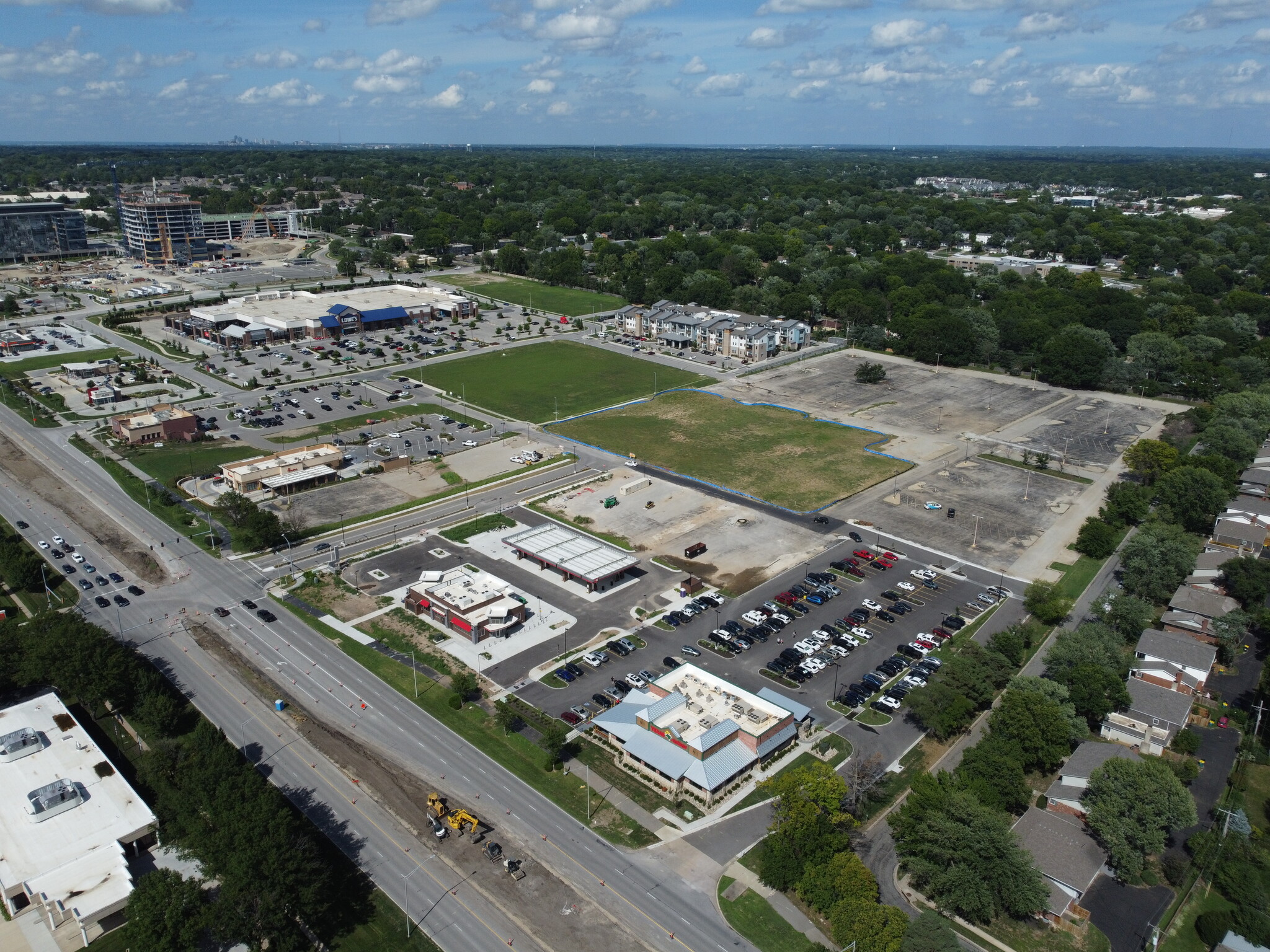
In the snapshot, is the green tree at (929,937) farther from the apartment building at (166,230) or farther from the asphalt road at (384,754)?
the apartment building at (166,230)

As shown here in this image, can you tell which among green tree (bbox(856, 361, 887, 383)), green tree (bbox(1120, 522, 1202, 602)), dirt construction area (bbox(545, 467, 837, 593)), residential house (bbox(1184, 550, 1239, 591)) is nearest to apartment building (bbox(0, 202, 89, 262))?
dirt construction area (bbox(545, 467, 837, 593))

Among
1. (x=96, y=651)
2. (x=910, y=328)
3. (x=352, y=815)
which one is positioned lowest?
(x=352, y=815)

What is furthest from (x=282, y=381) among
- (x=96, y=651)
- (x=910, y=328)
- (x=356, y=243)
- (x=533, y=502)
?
(x=356, y=243)

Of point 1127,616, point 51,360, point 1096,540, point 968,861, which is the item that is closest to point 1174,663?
point 1127,616

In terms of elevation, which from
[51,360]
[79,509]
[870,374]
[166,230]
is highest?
[166,230]

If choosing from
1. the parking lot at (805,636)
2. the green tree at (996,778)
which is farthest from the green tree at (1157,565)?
the green tree at (996,778)

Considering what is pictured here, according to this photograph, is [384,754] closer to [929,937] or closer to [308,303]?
[929,937]

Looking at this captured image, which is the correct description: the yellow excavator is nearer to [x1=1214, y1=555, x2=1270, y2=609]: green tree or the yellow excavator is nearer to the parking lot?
the parking lot

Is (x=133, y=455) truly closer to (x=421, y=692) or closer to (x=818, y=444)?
(x=421, y=692)
